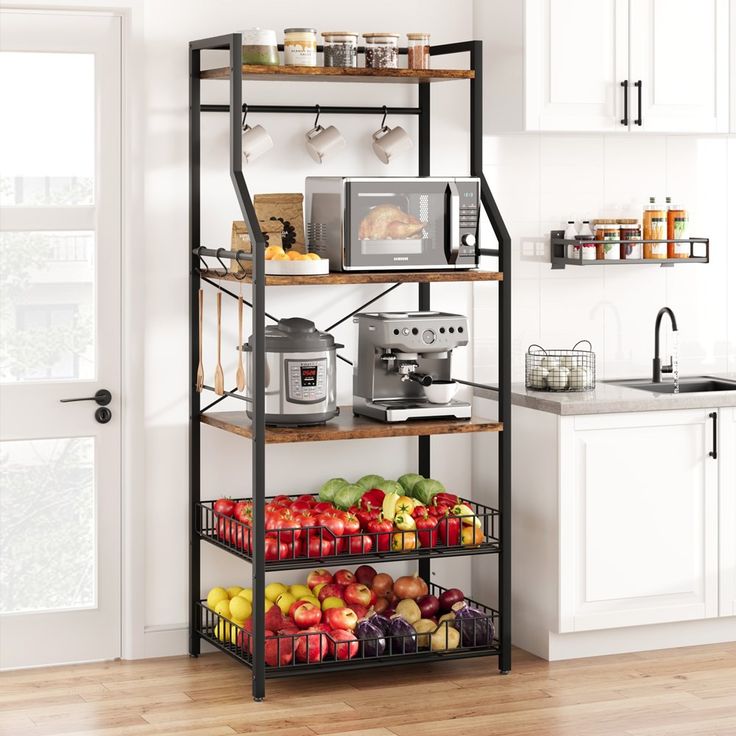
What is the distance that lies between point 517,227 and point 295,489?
1158 millimetres

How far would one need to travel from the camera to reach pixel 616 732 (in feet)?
11.6

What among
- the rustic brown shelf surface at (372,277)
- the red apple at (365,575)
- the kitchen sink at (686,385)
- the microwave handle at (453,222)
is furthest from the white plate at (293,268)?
the kitchen sink at (686,385)

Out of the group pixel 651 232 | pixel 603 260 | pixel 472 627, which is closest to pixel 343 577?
pixel 472 627

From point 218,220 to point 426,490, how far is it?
3.50 feet

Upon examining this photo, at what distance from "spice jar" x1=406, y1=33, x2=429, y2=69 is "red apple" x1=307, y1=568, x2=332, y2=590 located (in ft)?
5.24

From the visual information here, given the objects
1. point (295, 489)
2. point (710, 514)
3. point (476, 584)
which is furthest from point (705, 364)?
point (295, 489)

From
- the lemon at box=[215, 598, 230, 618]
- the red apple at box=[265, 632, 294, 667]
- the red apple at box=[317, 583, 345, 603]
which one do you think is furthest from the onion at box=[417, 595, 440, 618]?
the lemon at box=[215, 598, 230, 618]

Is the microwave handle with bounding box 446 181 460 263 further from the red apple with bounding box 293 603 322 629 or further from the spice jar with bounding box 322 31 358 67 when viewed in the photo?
the red apple with bounding box 293 603 322 629

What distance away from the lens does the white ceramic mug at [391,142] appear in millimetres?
4258

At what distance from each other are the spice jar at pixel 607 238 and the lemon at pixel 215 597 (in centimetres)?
165

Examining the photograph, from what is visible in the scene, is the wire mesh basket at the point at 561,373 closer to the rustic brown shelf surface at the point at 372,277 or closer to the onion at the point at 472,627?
the rustic brown shelf surface at the point at 372,277

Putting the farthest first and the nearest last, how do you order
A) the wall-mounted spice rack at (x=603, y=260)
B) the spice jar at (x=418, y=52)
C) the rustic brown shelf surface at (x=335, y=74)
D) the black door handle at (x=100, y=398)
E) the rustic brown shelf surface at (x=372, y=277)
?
the wall-mounted spice rack at (x=603, y=260), the black door handle at (x=100, y=398), the spice jar at (x=418, y=52), the rustic brown shelf surface at (x=335, y=74), the rustic brown shelf surface at (x=372, y=277)

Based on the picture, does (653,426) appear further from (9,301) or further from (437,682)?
(9,301)

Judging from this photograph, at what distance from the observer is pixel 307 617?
3875mm
